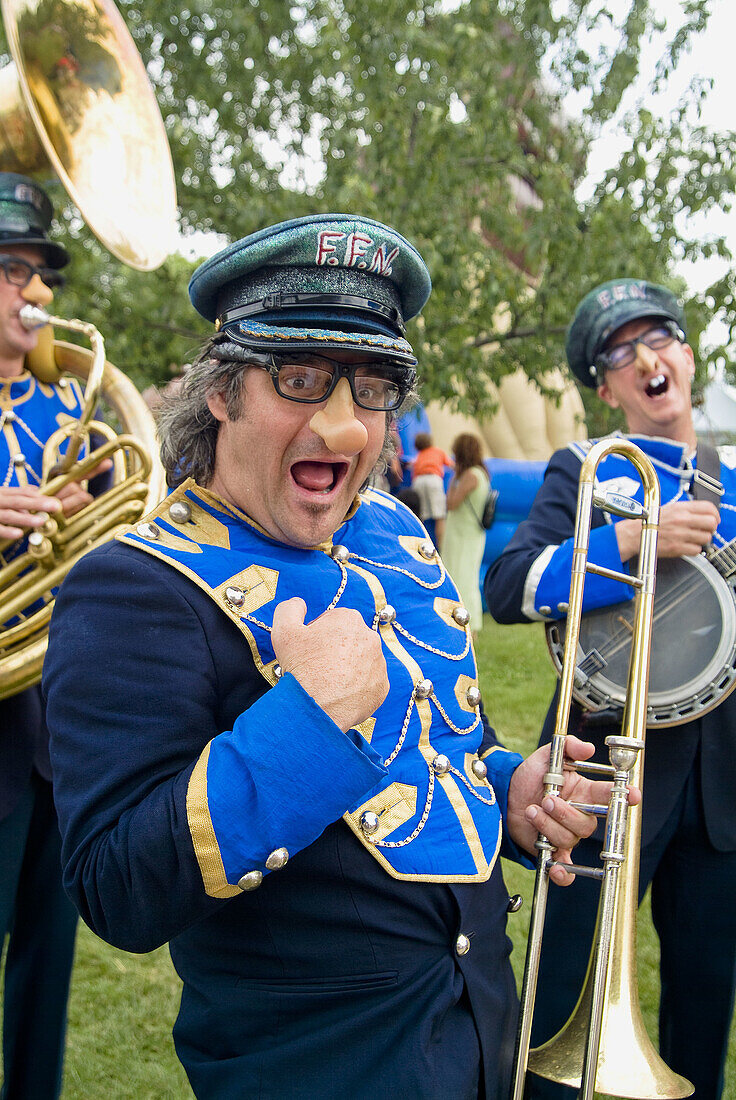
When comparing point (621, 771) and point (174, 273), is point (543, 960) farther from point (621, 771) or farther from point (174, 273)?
point (174, 273)

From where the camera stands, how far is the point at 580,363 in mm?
2879

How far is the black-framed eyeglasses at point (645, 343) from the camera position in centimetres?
264

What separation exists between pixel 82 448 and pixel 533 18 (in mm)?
6280

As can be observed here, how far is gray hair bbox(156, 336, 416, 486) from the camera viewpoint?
155 cm

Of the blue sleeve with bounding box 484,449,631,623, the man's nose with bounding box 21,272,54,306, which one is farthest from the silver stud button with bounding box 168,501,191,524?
the man's nose with bounding box 21,272,54,306

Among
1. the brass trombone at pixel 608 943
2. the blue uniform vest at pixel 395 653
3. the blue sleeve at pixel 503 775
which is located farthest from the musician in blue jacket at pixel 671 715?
the blue uniform vest at pixel 395 653

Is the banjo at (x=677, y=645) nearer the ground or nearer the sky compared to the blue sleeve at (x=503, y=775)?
nearer the sky

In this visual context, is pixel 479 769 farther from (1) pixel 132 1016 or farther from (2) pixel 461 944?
(1) pixel 132 1016

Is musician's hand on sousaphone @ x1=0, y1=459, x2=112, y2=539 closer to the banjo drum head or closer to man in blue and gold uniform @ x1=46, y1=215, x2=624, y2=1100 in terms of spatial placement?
man in blue and gold uniform @ x1=46, y1=215, x2=624, y2=1100

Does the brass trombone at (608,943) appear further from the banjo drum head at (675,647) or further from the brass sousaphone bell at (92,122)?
the brass sousaphone bell at (92,122)

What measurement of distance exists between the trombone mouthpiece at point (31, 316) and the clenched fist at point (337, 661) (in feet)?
5.56

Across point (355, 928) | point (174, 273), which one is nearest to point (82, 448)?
point (355, 928)

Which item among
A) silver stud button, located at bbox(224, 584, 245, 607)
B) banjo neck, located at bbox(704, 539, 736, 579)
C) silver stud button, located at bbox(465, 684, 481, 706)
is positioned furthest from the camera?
banjo neck, located at bbox(704, 539, 736, 579)

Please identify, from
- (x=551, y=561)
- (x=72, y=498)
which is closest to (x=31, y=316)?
(x=72, y=498)
